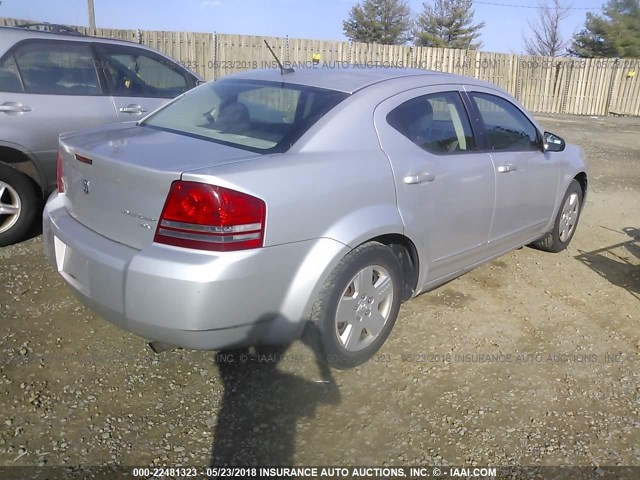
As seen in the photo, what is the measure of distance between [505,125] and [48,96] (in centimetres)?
379

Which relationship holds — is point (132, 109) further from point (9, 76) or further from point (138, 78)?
point (9, 76)

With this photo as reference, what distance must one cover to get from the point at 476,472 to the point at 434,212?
1.48 meters

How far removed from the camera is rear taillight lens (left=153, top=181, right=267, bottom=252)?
2400 millimetres

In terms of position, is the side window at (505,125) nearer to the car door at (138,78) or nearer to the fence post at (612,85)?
the car door at (138,78)

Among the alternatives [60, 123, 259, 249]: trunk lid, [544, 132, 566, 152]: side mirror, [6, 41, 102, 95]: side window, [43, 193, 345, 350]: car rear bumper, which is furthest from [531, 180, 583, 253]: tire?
[6, 41, 102, 95]: side window

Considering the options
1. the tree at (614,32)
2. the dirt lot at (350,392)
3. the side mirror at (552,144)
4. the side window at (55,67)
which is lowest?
the dirt lot at (350,392)

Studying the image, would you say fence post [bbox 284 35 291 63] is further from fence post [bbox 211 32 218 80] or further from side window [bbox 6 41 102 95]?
side window [bbox 6 41 102 95]

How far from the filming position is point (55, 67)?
4953 mm

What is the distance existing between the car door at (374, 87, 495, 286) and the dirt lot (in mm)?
542

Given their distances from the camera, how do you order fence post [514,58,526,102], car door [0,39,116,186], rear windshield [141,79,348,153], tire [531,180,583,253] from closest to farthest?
1. rear windshield [141,79,348,153]
2. car door [0,39,116,186]
3. tire [531,180,583,253]
4. fence post [514,58,526,102]

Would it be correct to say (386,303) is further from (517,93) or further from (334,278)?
(517,93)

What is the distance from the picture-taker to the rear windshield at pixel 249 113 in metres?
2.96

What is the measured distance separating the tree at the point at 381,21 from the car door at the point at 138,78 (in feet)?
124

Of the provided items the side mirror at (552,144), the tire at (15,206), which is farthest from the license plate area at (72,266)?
the side mirror at (552,144)
